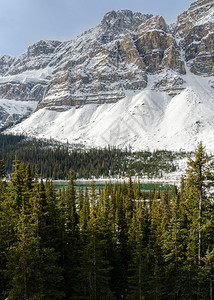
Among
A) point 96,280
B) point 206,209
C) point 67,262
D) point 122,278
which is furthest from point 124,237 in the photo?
point 206,209

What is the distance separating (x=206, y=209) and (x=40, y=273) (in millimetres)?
14643

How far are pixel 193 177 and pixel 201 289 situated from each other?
10410 mm

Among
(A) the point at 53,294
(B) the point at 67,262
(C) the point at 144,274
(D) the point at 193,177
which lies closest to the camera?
(A) the point at 53,294

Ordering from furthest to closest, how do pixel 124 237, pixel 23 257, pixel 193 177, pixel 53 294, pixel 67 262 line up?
1. pixel 124 237
2. pixel 67 262
3. pixel 193 177
4. pixel 53 294
5. pixel 23 257

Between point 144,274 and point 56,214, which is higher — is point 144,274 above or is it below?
below

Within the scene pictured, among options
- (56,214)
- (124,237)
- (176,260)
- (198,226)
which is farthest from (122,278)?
(198,226)

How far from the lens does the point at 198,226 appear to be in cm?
2289

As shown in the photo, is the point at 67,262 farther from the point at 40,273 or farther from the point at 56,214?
the point at 40,273

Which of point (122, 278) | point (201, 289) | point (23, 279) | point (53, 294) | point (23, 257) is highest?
point (23, 257)

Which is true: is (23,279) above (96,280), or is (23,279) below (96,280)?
above

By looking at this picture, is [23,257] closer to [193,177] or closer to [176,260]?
[193,177]

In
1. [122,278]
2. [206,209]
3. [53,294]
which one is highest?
[206,209]

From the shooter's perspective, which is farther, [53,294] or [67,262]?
[67,262]

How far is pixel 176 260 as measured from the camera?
26.8m
